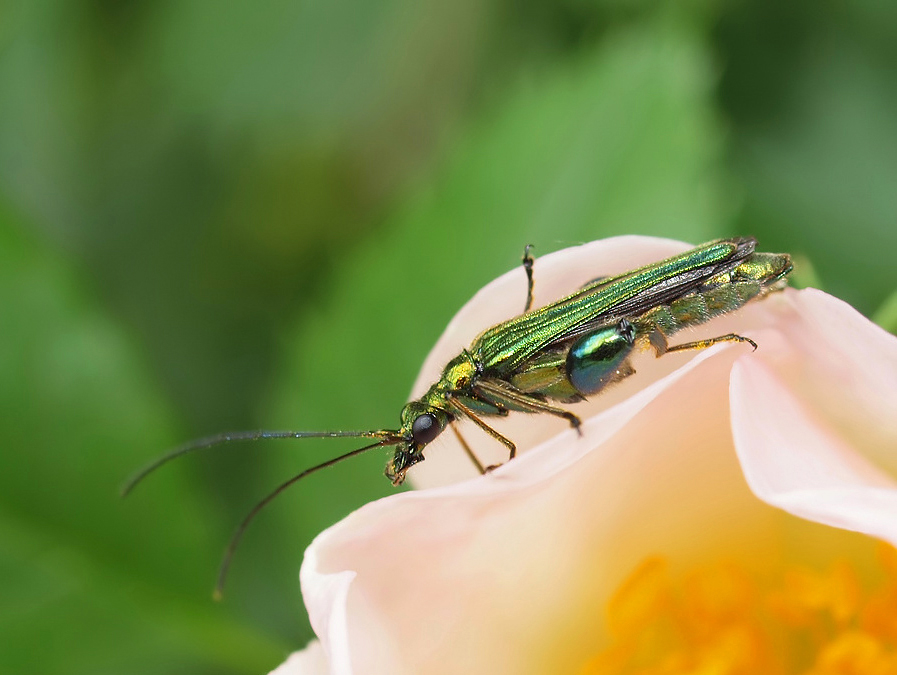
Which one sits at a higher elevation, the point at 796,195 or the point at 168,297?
the point at 168,297

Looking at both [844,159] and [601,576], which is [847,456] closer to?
[601,576]

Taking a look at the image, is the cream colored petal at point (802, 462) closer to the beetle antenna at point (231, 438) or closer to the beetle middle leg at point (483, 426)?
the beetle middle leg at point (483, 426)

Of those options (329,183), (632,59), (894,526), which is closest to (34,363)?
(329,183)

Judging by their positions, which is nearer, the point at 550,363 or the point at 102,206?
the point at 550,363

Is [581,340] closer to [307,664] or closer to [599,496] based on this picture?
[599,496]

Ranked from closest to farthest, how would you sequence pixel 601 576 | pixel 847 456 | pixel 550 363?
pixel 847 456 < pixel 601 576 < pixel 550 363

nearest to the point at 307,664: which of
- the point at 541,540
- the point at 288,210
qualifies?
the point at 541,540

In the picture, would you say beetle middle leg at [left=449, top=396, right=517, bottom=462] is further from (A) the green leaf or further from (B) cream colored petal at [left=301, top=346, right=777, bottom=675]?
(A) the green leaf

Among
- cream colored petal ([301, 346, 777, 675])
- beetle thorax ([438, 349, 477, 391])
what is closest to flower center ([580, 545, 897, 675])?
cream colored petal ([301, 346, 777, 675])
